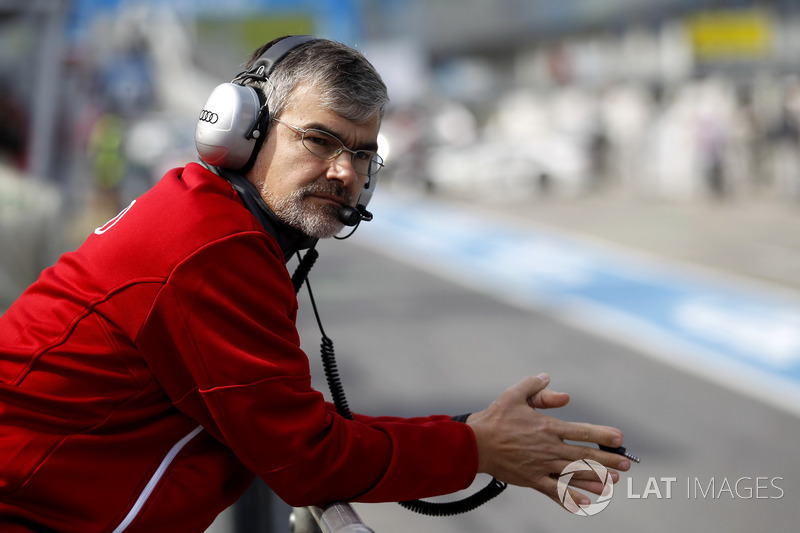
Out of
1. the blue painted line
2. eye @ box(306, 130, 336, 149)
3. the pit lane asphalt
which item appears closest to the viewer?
eye @ box(306, 130, 336, 149)

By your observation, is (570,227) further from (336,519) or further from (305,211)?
(336,519)

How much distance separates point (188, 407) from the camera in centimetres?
165

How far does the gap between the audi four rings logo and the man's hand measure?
2.67 feet

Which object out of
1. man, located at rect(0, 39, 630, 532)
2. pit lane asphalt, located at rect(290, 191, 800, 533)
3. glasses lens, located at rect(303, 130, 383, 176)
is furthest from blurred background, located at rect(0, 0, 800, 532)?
glasses lens, located at rect(303, 130, 383, 176)

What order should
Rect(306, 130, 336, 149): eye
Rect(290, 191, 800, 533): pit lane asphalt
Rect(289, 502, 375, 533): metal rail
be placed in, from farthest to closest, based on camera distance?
Rect(290, 191, 800, 533): pit lane asphalt, Rect(306, 130, 336, 149): eye, Rect(289, 502, 375, 533): metal rail

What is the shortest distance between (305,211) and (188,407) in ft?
1.48

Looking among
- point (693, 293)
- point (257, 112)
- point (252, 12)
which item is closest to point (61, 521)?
point (257, 112)

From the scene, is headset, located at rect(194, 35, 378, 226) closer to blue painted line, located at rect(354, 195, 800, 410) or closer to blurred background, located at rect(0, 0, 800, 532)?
blurred background, located at rect(0, 0, 800, 532)

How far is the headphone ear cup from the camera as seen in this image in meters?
1.87

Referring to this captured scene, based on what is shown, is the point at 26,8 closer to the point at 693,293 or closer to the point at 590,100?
the point at 693,293

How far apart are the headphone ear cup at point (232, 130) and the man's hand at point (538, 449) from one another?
28.2 inches

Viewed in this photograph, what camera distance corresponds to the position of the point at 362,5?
50406 mm

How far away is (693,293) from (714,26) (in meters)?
17.5

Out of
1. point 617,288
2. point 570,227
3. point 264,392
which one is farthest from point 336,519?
point 570,227
